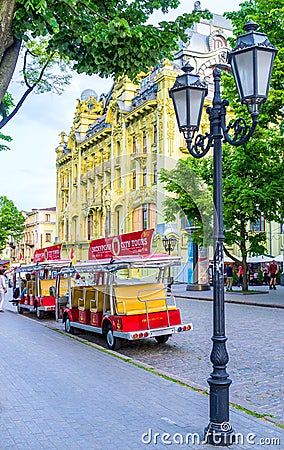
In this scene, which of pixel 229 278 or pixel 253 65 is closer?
pixel 253 65

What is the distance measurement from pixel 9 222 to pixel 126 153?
1459 inches

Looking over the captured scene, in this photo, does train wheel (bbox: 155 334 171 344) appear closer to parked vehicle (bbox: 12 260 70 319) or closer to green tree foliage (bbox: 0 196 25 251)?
parked vehicle (bbox: 12 260 70 319)

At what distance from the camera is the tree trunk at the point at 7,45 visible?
19.7 ft

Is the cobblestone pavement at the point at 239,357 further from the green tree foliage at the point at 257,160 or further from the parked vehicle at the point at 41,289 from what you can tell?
the green tree foliage at the point at 257,160

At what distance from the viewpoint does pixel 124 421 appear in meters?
6.33

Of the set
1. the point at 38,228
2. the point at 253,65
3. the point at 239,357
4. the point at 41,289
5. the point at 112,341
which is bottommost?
the point at 239,357

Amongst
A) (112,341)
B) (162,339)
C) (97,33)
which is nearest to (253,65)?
(97,33)

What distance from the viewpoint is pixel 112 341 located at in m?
12.1

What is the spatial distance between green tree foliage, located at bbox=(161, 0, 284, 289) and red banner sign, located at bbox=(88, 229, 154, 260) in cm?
1192

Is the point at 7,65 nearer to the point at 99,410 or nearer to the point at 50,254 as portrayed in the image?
the point at 99,410

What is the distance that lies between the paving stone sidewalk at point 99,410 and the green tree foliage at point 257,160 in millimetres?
14756

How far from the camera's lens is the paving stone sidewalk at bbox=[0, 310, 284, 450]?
5648 millimetres

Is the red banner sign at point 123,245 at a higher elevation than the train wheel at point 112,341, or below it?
higher

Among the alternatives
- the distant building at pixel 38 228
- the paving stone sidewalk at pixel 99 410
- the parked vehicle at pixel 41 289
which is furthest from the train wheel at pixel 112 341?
the distant building at pixel 38 228
